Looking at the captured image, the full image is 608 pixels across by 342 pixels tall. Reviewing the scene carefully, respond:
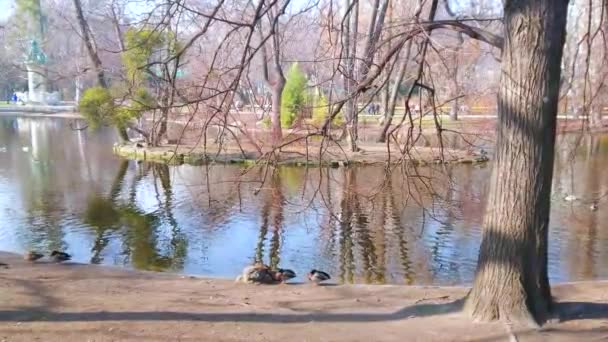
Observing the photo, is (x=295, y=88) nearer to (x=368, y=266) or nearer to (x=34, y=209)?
(x=34, y=209)

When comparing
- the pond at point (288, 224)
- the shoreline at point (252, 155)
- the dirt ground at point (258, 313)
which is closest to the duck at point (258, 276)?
the dirt ground at point (258, 313)

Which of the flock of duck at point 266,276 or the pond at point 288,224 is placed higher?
the flock of duck at point 266,276

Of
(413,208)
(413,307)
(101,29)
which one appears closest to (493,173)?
(413,307)

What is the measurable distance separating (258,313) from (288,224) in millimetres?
7010

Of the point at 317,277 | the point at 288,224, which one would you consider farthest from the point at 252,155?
the point at 317,277

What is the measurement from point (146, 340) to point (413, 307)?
7.56ft

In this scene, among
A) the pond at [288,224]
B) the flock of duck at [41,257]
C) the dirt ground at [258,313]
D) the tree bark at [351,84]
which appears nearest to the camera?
the dirt ground at [258,313]

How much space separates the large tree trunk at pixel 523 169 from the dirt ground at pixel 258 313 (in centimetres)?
25

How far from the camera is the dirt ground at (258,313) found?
15.0 ft

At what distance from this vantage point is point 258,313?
527 centimetres

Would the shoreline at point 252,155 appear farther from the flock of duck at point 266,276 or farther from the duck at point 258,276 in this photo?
the duck at point 258,276

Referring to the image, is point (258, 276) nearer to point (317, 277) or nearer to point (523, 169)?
point (317, 277)

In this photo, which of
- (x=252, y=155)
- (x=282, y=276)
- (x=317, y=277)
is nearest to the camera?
(x=282, y=276)

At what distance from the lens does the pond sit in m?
9.41
